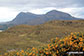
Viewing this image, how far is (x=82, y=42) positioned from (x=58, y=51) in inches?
56.8

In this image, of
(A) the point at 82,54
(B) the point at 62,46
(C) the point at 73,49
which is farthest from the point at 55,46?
(A) the point at 82,54

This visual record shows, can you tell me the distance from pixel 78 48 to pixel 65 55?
0.77m

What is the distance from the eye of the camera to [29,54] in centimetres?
805

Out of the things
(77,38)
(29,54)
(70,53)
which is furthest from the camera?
(77,38)

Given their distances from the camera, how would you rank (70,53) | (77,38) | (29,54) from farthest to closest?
(77,38) → (29,54) → (70,53)

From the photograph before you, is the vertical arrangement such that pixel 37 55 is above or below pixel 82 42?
below

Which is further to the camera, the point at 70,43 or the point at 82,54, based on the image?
the point at 70,43

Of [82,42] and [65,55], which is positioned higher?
[82,42]

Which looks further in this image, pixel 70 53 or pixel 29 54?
pixel 29 54

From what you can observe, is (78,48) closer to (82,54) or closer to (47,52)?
(82,54)

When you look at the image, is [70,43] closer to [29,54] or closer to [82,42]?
[82,42]

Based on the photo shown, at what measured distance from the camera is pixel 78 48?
7906 millimetres

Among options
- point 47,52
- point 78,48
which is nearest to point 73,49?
point 78,48

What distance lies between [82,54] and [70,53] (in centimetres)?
61
